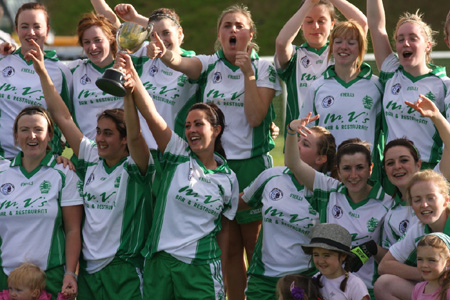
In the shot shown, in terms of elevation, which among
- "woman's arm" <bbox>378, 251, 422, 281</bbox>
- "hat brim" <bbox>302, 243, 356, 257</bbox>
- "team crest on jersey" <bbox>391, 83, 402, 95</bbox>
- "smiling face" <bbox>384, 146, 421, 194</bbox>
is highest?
"team crest on jersey" <bbox>391, 83, 402, 95</bbox>

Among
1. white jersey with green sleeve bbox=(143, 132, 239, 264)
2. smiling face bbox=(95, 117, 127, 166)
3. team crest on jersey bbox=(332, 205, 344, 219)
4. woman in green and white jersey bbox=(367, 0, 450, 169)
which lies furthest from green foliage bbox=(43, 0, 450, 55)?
team crest on jersey bbox=(332, 205, 344, 219)

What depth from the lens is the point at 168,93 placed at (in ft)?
21.2

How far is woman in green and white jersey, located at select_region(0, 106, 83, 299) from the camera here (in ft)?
18.5

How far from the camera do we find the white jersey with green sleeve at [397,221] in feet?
17.5

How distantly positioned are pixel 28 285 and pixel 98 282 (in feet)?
1.51

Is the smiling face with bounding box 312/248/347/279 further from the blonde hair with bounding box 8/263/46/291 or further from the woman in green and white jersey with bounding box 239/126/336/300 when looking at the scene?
the blonde hair with bounding box 8/263/46/291

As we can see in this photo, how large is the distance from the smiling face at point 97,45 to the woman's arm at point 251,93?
102 centimetres

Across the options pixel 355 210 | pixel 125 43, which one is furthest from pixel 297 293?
pixel 125 43

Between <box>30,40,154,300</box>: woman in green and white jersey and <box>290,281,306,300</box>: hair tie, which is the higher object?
<box>30,40,154,300</box>: woman in green and white jersey

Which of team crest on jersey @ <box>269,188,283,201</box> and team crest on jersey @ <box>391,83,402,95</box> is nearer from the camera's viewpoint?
team crest on jersey @ <box>269,188,283,201</box>

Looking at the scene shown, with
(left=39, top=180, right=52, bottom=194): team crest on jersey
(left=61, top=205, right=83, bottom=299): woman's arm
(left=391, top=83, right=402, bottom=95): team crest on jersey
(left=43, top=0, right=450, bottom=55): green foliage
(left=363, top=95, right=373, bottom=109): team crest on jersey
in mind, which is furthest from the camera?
(left=43, top=0, right=450, bottom=55): green foliage

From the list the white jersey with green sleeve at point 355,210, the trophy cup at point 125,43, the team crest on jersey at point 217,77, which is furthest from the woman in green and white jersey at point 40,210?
the white jersey with green sleeve at point 355,210

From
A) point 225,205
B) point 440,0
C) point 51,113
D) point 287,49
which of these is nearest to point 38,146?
point 51,113

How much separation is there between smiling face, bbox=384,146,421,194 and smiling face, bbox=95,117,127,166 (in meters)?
1.79
